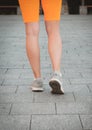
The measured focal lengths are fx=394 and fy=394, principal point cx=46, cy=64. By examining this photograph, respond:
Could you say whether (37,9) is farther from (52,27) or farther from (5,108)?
(5,108)

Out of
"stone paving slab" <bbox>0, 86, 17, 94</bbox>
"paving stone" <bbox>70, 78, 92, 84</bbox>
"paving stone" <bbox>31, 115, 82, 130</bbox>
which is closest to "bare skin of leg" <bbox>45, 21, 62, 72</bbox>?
"stone paving slab" <bbox>0, 86, 17, 94</bbox>

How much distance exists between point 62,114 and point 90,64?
2.64 metres

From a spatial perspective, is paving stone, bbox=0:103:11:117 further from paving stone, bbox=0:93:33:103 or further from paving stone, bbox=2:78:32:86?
paving stone, bbox=2:78:32:86

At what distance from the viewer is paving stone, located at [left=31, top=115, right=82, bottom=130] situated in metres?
2.63

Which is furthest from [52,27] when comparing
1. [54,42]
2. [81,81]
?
[81,81]

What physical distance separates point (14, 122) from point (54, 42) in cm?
121

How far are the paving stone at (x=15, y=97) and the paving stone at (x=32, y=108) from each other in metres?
0.15

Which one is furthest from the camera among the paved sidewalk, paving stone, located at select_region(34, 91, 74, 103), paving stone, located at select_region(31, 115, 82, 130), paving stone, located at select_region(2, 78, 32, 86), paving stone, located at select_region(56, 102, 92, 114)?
paving stone, located at select_region(2, 78, 32, 86)

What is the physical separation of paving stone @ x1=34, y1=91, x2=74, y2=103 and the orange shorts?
0.70 meters

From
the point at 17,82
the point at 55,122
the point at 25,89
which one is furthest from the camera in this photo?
the point at 17,82

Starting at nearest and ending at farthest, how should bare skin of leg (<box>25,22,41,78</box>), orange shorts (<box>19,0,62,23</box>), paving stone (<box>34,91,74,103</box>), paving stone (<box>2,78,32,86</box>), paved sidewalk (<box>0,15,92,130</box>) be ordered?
paved sidewalk (<box>0,15,92,130</box>), paving stone (<box>34,91,74,103</box>), orange shorts (<box>19,0,62,23</box>), bare skin of leg (<box>25,22,41,78</box>), paving stone (<box>2,78,32,86</box>)

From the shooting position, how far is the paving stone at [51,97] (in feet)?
11.2

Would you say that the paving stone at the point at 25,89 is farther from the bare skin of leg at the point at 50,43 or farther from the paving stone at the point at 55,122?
the paving stone at the point at 55,122

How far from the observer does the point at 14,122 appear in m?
2.77
